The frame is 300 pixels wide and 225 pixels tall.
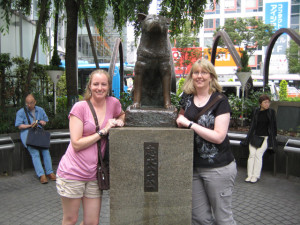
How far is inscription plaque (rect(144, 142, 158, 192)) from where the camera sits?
7.94 ft

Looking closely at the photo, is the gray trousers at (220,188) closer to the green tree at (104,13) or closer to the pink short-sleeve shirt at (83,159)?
the pink short-sleeve shirt at (83,159)

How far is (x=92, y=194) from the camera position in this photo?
94.7 inches

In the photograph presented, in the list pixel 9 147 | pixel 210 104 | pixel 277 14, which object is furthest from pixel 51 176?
pixel 277 14

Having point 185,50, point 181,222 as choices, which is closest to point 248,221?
point 181,222

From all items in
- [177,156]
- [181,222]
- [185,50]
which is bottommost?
[181,222]

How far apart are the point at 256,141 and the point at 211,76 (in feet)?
10.8

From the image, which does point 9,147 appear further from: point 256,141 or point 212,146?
point 256,141

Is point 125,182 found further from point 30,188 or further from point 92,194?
point 30,188

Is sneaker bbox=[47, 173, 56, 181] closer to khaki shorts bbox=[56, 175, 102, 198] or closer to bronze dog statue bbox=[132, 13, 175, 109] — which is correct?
bronze dog statue bbox=[132, 13, 175, 109]

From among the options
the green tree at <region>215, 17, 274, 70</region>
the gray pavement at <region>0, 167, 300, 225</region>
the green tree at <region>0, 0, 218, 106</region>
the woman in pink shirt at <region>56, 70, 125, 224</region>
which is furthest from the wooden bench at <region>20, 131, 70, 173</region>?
the green tree at <region>215, 17, 274, 70</region>

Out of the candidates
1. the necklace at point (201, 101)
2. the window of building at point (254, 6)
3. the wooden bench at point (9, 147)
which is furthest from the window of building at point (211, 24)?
the necklace at point (201, 101)

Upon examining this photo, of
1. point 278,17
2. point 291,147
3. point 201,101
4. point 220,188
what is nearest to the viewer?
point 220,188

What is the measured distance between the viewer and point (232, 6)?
44.0 metres

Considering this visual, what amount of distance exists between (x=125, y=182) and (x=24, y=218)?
6.79ft
